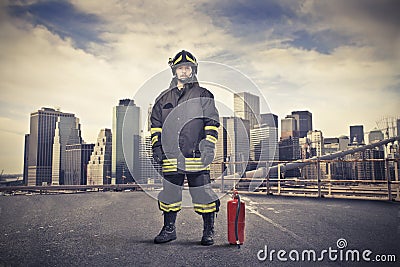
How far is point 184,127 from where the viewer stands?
159 inches

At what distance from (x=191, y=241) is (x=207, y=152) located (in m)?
1.11

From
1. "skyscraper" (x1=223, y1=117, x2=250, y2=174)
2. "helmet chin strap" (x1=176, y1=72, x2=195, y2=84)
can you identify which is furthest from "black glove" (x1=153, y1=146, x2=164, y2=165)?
"skyscraper" (x1=223, y1=117, x2=250, y2=174)

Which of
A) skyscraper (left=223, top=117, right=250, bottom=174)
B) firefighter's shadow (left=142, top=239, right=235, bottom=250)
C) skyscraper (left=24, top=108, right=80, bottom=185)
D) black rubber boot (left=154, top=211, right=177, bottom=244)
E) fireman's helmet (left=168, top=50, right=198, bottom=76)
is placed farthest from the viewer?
skyscraper (left=24, top=108, right=80, bottom=185)

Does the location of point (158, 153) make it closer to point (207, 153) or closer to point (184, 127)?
point (184, 127)

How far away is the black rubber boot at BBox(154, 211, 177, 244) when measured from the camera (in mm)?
3980

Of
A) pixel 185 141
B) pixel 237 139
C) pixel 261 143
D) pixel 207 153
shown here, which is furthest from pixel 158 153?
pixel 261 143

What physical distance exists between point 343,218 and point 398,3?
3662mm

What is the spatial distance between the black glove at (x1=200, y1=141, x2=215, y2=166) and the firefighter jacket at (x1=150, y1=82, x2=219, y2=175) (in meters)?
0.01

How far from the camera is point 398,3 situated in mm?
5172

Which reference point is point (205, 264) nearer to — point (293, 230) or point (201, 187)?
point (201, 187)

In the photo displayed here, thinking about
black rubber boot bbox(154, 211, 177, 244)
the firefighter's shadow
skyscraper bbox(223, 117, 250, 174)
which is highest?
skyscraper bbox(223, 117, 250, 174)

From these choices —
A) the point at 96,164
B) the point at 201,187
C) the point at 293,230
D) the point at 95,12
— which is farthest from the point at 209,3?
the point at 96,164

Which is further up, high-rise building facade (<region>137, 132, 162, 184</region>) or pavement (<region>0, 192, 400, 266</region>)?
high-rise building facade (<region>137, 132, 162, 184</region>)

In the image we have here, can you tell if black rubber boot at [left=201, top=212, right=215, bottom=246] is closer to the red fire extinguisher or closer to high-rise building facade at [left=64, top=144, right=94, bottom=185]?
the red fire extinguisher
